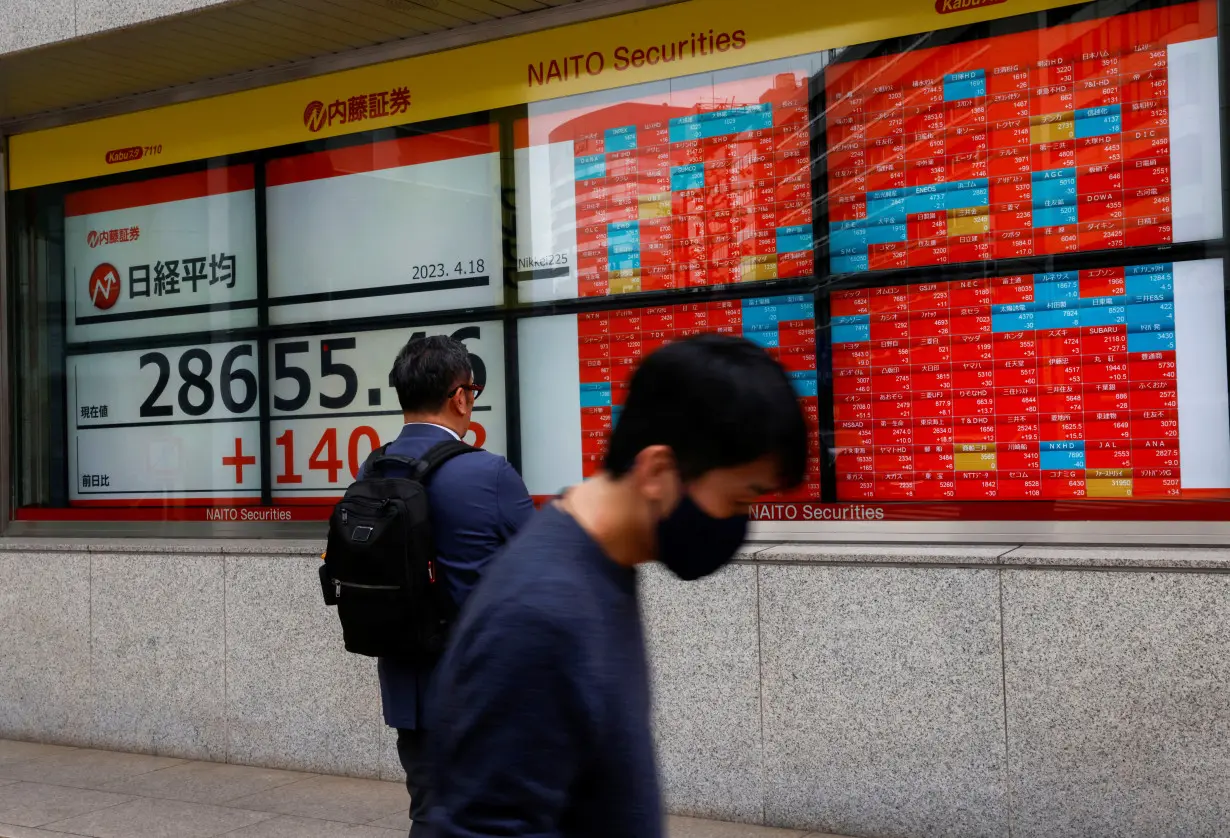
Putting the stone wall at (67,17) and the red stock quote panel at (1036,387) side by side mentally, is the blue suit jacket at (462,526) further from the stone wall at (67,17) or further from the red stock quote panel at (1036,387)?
the stone wall at (67,17)

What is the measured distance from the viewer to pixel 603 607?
1.45m

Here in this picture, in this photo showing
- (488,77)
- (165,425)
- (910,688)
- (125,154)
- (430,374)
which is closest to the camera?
(430,374)

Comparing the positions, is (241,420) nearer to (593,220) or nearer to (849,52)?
(593,220)

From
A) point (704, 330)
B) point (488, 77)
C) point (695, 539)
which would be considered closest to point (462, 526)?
point (695, 539)

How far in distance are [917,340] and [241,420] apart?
3.79m

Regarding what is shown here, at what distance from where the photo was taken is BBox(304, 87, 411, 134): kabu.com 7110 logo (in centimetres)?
670

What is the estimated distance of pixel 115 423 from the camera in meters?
7.74

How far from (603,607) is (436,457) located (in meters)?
2.10

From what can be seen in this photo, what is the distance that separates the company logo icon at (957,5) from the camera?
5.19m

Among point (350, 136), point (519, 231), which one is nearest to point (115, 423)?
point (350, 136)

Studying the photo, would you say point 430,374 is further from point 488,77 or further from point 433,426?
point 488,77

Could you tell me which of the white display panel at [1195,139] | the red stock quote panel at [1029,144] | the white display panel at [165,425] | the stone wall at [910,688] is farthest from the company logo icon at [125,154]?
the white display panel at [1195,139]

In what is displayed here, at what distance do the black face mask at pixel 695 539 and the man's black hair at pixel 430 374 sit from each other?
7.08 ft

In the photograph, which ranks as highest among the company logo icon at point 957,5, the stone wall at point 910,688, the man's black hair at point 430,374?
the company logo icon at point 957,5
